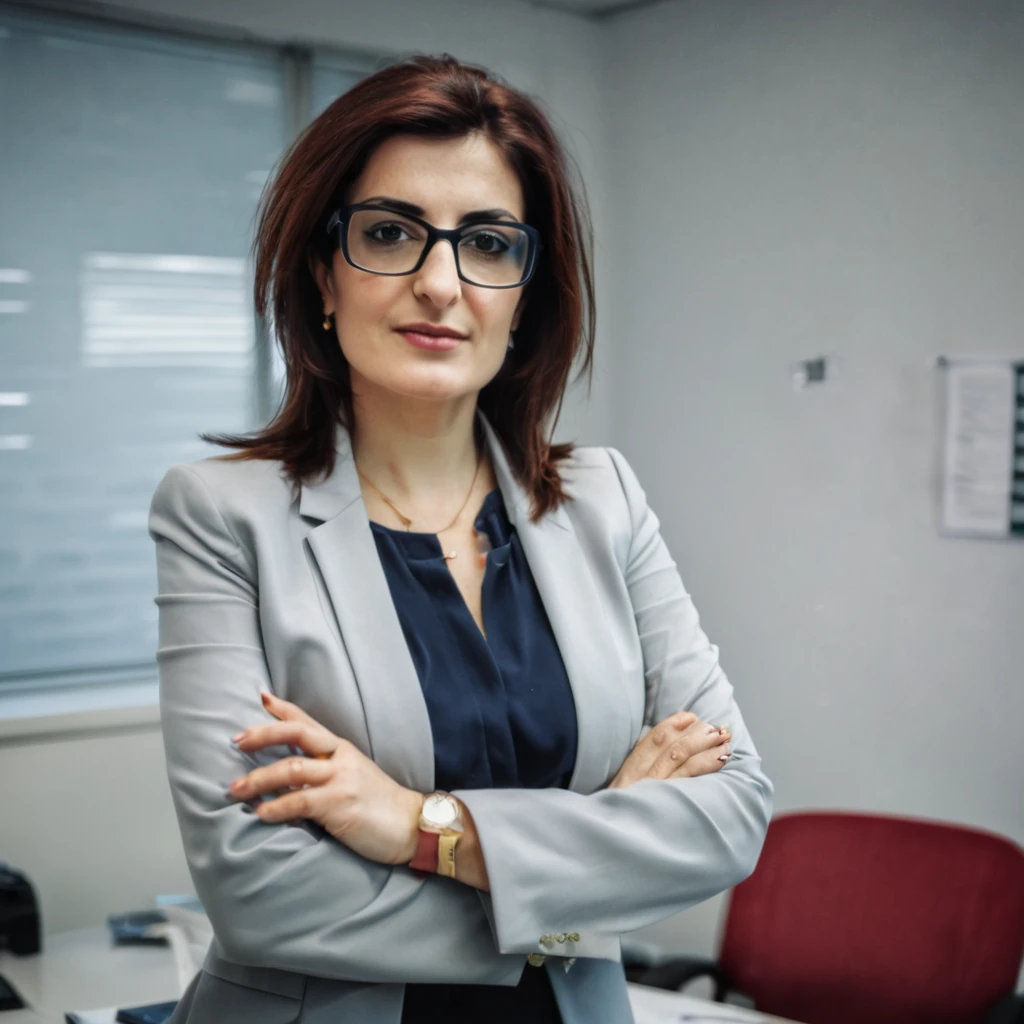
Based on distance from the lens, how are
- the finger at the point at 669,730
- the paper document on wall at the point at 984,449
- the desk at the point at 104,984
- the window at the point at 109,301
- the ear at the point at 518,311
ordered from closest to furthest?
the finger at the point at 669,730
the ear at the point at 518,311
the desk at the point at 104,984
the paper document on wall at the point at 984,449
the window at the point at 109,301

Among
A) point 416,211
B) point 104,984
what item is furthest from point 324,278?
point 104,984

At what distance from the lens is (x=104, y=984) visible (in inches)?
92.6

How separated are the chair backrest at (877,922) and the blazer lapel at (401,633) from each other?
56.0 inches

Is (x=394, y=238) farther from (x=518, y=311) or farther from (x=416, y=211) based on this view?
(x=518, y=311)

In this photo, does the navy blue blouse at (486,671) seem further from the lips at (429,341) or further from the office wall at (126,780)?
the office wall at (126,780)

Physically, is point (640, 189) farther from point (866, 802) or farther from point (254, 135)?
point (866, 802)

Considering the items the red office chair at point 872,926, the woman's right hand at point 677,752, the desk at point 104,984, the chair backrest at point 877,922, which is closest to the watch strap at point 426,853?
the woman's right hand at point 677,752

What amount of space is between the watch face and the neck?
369 mm

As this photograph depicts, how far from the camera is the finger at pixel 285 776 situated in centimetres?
116

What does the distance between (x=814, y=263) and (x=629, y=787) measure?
2.38 meters

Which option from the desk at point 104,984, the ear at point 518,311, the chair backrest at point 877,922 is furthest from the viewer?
the chair backrest at point 877,922

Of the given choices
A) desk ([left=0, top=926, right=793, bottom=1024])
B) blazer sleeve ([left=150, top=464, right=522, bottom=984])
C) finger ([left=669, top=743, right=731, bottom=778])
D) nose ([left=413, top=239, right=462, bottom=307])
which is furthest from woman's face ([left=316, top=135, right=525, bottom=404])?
desk ([left=0, top=926, right=793, bottom=1024])

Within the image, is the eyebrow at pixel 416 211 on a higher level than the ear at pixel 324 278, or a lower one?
higher

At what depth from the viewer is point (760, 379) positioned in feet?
11.6
